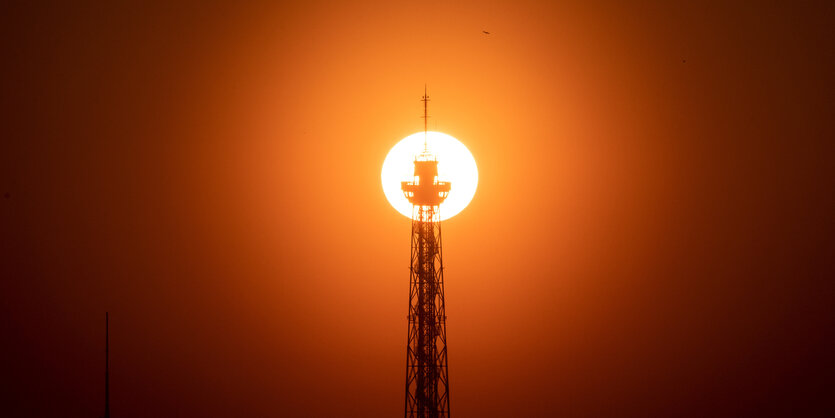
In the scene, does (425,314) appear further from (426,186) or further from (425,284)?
(426,186)

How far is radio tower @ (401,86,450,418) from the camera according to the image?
89.7ft

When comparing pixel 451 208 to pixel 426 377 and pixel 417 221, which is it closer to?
pixel 417 221

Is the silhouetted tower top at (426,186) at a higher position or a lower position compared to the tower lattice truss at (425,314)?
higher

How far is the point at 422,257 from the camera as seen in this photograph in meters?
27.3

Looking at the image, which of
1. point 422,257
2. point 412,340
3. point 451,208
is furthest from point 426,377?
point 451,208

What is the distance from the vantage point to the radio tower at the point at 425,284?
89.7 ft

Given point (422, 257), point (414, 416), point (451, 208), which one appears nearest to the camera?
point (422, 257)

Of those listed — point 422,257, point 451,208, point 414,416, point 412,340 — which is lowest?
point 414,416

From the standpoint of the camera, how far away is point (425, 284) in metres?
27.4

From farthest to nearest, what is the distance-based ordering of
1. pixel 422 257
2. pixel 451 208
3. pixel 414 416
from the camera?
pixel 451 208 → pixel 414 416 → pixel 422 257

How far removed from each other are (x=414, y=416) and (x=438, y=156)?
948 cm

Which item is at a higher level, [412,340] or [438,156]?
[438,156]

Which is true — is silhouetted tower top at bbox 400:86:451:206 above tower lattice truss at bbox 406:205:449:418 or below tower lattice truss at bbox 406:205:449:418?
above

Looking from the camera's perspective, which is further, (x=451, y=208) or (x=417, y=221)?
(x=451, y=208)
